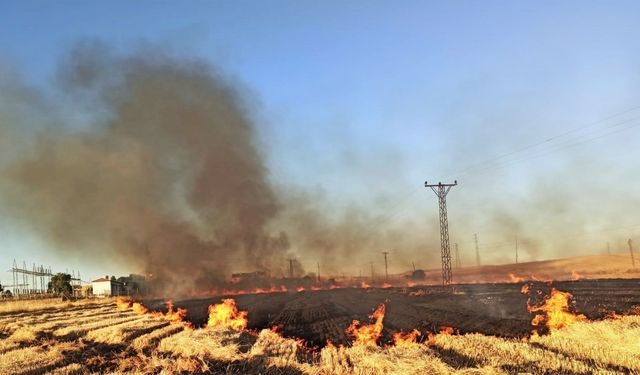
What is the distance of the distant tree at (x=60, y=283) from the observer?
327ft

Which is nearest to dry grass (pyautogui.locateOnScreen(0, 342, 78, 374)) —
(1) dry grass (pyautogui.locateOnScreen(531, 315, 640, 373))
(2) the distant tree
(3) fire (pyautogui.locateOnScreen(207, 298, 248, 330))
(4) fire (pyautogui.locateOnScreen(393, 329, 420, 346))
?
(3) fire (pyautogui.locateOnScreen(207, 298, 248, 330))

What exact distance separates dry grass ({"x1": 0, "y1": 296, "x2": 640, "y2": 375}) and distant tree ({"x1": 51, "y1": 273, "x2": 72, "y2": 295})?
287 feet

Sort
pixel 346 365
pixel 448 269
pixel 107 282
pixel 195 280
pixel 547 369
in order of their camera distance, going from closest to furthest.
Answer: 1. pixel 547 369
2. pixel 346 365
3. pixel 448 269
4. pixel 195 280
5. pixel 107 282

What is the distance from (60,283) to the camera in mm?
100438

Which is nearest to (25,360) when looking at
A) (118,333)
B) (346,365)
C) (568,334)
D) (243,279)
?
(118,333)

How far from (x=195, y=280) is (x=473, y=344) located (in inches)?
2564

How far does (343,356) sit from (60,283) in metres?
101

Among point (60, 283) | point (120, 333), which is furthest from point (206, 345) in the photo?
point (60, 283)

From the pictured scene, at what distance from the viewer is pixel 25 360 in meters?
17.0

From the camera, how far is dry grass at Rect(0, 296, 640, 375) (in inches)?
503

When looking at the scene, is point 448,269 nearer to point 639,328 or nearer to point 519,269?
point 639,328

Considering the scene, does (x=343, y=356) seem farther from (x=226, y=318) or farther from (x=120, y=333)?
(x=226, y=318)

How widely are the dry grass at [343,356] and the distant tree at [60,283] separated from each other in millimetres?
87372

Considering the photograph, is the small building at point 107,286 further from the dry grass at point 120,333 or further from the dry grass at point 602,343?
the dry grass at point 602,343
